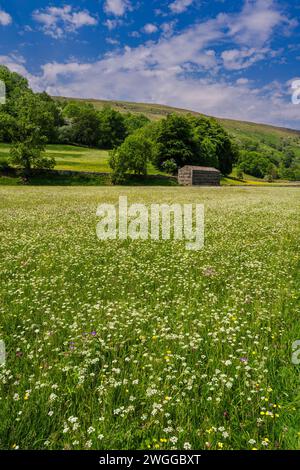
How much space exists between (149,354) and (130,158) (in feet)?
227

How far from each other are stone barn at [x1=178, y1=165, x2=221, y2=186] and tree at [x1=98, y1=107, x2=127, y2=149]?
195 feet

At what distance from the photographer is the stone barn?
80.4 metres

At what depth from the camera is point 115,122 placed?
455 ft

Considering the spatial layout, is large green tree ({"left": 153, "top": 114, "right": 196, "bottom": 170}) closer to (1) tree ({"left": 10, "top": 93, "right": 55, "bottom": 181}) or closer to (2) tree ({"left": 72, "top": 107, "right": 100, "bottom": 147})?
(2) tree ({"left": 72, "top": 107, "right": 100, "bottom": 147})

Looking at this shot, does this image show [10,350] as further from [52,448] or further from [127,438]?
[127,438]

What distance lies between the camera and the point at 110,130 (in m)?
135

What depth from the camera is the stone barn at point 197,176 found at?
264 ft

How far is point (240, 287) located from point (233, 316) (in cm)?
188

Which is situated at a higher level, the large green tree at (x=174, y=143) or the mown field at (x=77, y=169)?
the large green tree at (x=174, y=143)

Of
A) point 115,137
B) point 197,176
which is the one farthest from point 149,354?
point 115,137

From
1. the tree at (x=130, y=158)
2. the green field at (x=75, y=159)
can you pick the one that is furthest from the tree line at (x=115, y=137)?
the green field at (x=75, y=159)

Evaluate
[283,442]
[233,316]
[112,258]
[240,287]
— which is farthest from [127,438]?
[112,258]

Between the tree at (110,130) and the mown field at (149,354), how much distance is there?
5143 inches

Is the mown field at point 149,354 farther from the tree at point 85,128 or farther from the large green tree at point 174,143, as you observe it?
the tree at point 85,128
